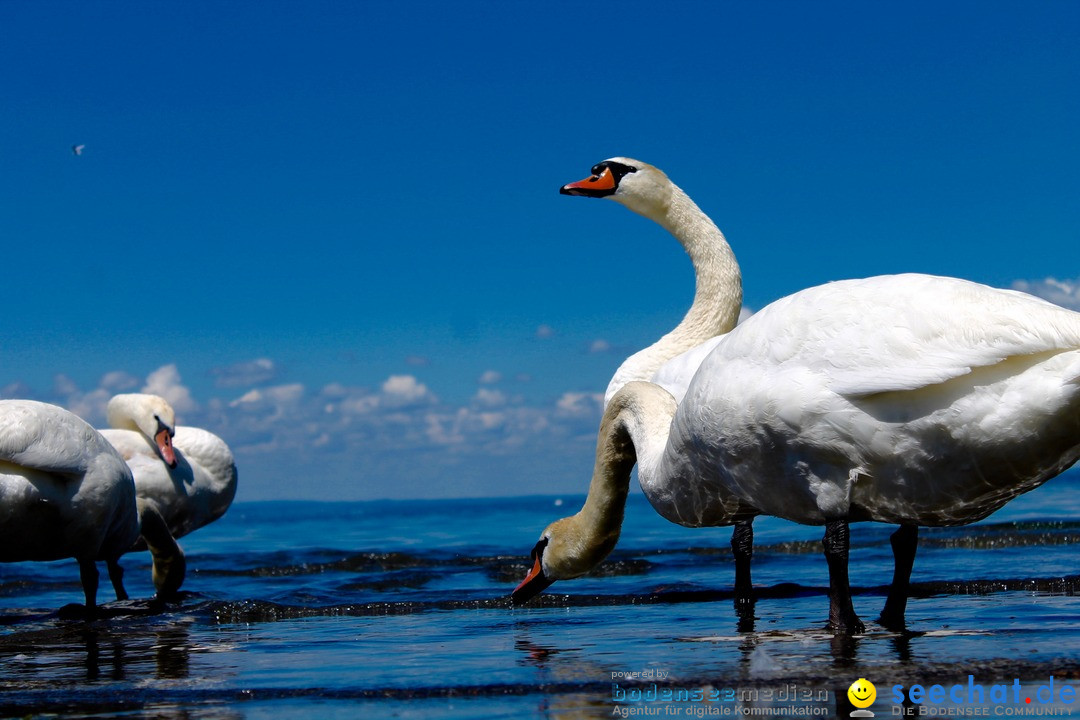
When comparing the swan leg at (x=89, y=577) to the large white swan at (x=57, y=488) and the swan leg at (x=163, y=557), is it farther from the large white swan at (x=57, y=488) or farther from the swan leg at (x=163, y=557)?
the swan leg at (x=163, y=557)

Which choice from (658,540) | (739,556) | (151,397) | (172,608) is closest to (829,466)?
(739,556)

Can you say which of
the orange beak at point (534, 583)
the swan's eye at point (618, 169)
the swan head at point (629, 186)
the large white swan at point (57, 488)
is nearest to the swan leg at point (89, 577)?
the large white swan at point (57, 488)

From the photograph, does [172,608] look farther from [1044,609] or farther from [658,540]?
[658,540]

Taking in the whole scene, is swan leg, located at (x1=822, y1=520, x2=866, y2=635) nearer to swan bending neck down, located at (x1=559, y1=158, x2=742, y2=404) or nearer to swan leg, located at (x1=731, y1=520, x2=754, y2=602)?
swan leg, located at (x1=731, y1=520, x2=754, y2=602)

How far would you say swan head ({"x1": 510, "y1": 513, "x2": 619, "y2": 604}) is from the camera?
7.01 m

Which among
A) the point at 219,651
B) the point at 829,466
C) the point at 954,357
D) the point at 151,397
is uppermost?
the point at 151,397

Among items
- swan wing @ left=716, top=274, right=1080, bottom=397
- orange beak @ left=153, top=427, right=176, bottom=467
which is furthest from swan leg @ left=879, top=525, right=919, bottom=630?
orange beak @ left=153, top=427, right=176, bottom=467

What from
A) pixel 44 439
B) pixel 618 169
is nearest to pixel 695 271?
pixel 618 169

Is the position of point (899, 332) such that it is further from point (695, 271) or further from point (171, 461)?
point (171, 461)

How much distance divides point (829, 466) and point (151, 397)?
428 inches

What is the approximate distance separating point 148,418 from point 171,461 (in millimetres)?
1040

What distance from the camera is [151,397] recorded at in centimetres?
1505

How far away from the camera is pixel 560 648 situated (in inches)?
261

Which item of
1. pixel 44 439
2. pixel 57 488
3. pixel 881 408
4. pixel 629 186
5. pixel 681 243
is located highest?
pixel 629 186
